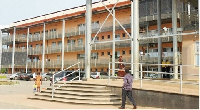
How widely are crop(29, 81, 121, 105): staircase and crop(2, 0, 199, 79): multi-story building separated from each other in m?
19.5

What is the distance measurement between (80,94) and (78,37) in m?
39.7

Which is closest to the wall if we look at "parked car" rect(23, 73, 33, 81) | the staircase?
the staircase

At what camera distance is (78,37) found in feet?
175

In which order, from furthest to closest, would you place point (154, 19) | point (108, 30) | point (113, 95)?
point (108, 30)
point (154, 19)
point (113, 95)

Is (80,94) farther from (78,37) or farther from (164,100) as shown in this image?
(78,37)

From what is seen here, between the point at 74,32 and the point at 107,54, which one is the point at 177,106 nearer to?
the point at 107,54

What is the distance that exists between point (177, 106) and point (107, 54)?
1483 inches

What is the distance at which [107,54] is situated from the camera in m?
48.7

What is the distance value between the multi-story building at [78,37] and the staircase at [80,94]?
64.1ft

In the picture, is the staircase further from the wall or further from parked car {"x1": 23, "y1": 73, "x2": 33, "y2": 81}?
parked car {"x1": 23, "y1": 73, "x2": 33, "y2": 81}

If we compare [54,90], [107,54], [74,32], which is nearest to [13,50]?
[74,32]

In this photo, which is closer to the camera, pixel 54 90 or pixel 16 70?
pixel 54 90

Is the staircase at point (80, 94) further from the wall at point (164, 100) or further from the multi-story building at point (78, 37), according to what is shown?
the multi-story building at point (78, 37)

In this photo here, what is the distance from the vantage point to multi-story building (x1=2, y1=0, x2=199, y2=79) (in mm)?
39562
